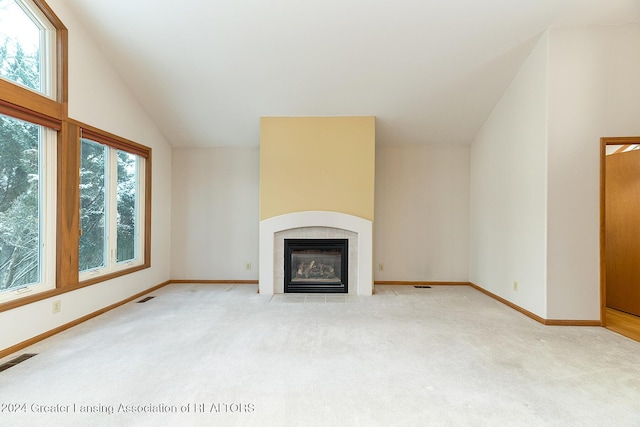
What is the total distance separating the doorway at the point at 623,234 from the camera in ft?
12.2

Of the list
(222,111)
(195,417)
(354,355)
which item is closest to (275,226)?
(222,111)

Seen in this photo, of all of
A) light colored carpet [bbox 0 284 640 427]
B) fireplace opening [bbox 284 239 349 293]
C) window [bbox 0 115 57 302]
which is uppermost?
window [bbox 0 115 57 302]

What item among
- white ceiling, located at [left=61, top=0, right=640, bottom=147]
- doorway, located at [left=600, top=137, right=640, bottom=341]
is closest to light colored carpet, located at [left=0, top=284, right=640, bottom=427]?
doorway, located at [left=600, top=137, right=640, bottom=341]

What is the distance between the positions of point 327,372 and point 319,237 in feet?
8.45

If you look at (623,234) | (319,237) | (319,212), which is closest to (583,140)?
(623,234)

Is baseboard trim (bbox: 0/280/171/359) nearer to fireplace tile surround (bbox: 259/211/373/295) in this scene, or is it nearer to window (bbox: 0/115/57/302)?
window (bbox: 0/115/57/302)

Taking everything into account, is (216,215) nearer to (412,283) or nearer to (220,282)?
(220,282)

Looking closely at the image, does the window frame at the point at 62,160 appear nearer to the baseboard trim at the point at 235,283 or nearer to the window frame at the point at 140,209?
the window frame at the point at 140,209

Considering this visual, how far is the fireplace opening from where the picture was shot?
15.5 ft

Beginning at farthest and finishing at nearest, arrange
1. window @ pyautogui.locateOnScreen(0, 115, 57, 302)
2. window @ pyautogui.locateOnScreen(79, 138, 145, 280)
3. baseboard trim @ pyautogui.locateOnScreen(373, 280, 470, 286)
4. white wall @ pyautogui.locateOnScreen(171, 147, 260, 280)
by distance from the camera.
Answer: white wall @ pyautogui.locateOnScreen(171, 147, 260, 280) < baseboard trim @ pyautogui.locateOnScreen(373, 280, 470, 286) < window @ pyautogui.locateOnScreen(79, 138, 145, 280) < window @ pyautogui.locateOnScreen(0, 115, 57, 302)

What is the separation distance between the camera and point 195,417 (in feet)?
5.84

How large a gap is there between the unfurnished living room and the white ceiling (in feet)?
0.08

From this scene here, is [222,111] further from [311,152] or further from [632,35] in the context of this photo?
[632,35]

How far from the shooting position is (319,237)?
15.6ft
